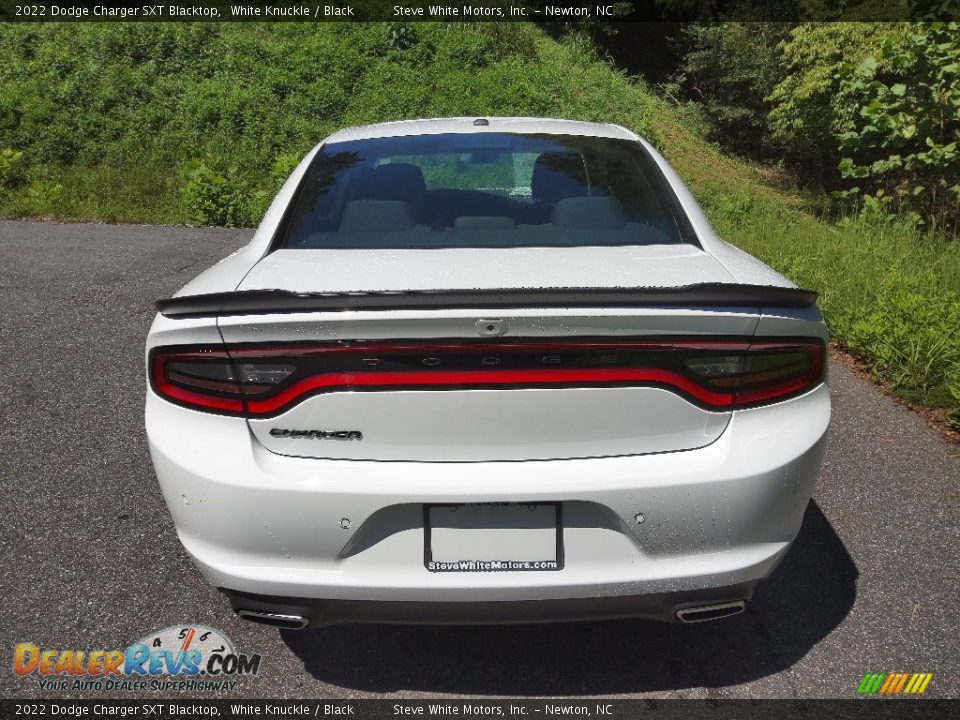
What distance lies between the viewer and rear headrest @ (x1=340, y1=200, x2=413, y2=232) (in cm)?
297

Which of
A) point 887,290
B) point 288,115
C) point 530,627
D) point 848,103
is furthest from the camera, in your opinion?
point 288,115

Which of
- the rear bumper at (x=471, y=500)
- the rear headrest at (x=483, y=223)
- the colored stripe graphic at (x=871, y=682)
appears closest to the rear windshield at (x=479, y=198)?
the rear headrest at (x=483, y=223)

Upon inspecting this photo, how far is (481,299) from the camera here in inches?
81.7

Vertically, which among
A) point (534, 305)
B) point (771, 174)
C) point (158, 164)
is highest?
point (534, 305)

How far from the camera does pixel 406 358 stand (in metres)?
2.10

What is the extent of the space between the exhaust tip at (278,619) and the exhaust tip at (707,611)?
995mm

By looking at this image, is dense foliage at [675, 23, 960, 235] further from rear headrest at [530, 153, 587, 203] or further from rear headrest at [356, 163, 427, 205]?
rear headrest at [356, 163, 427, 205]

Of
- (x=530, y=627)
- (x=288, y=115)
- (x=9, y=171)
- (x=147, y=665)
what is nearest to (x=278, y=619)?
(x=147, y=665)

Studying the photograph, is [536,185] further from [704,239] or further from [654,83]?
[654,83]

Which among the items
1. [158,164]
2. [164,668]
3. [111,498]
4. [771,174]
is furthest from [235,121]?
[164,668]

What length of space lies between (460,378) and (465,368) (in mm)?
28

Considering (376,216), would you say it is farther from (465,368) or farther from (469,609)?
(469,609)

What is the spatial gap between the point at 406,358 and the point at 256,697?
120 centimetres

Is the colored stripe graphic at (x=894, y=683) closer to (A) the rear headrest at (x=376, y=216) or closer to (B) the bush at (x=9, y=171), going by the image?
(A) the rear headrest at (x=376, y=216)
